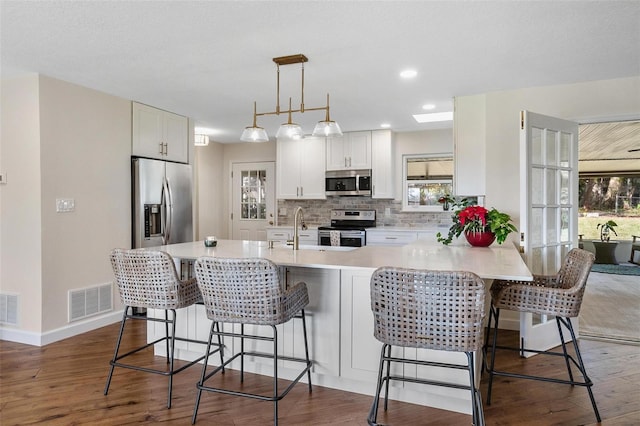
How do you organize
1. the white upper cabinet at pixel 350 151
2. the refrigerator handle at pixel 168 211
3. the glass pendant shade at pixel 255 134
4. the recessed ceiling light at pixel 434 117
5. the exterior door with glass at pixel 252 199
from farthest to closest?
the exterior door with glass at pixel 252 199, the white upper cabinet at pixel 350 151, the recessed ceiling light at pixel 434 117, the refrigerator handle at pixel 168 211, the glass pendant shade at pixel 255 134

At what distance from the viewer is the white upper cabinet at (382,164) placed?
5492 mm

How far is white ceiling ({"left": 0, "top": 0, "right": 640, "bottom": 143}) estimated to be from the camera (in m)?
2.21

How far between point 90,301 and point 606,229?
391 inches

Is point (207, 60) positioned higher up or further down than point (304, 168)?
higher up

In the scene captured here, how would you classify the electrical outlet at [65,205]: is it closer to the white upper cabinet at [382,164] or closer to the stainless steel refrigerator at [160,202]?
the stainless steel refrigerator at [160,202]

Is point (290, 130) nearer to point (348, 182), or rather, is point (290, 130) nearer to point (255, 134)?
point (255, 134)

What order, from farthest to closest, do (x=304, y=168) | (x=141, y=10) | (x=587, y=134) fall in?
(x=304, y=168) < (x=587, y=134) < (x=141, y=10)

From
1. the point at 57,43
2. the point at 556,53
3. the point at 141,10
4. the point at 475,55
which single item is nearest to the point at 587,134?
the point at 556,53

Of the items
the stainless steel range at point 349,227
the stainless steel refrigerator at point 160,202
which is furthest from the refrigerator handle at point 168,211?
the stainless steel range at point 349,227

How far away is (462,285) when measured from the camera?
1675 mm

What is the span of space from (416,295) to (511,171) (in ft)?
8.40

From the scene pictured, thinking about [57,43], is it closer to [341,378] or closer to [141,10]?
[141,10]

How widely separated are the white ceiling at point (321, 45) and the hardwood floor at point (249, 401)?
2.24 meters

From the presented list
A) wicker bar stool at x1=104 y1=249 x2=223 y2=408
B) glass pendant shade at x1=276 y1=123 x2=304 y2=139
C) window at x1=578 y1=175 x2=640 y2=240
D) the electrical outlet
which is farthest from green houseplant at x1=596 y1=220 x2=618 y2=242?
the electrical outlet
